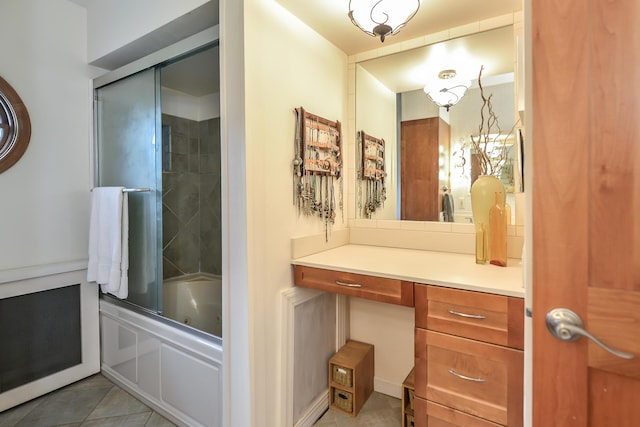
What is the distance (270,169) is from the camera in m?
1.48

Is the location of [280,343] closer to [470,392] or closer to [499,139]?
[470,392]

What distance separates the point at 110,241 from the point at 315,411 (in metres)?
1.56

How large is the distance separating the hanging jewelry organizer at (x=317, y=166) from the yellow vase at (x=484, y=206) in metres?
0.79

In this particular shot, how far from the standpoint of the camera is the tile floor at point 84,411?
172cm

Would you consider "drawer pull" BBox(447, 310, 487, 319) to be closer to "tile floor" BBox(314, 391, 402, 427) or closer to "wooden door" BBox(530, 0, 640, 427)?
"wooden door" BBox(530, 0, 640, 427)

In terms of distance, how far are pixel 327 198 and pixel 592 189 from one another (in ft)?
4.31

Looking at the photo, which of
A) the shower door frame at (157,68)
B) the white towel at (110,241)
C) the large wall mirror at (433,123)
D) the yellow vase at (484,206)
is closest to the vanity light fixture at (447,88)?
the large wall mirror at (433,123)

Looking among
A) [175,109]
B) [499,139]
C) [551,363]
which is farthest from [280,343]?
[175,109]

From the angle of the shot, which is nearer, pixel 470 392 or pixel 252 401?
pixel 470 392

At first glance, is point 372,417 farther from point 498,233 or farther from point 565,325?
point 565,325

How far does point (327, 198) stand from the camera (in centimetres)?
190

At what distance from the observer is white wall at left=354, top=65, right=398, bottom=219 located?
2027mm

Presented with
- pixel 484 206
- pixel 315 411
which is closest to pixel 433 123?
pixel 484 206

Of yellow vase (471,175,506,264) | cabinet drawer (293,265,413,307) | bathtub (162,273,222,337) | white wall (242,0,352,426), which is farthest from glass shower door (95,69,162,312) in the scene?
yellow vase (471,175,506,264)
